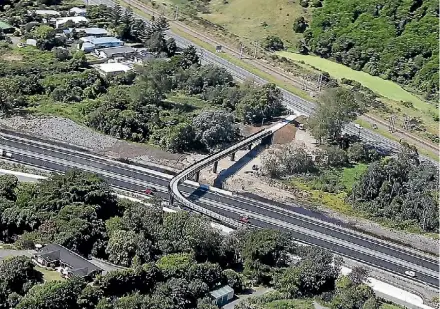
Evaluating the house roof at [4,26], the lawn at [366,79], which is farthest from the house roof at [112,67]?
the lawn at [366,79]

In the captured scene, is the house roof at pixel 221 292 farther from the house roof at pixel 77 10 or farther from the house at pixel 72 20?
the house roof at pixel 77 10

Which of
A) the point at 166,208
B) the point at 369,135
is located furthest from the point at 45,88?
the point at 369,135

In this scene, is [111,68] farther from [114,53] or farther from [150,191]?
[150,191]

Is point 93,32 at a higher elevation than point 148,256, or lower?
higher

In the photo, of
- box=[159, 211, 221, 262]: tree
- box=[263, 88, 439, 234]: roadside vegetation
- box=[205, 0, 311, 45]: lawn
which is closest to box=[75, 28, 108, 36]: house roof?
box=[205, 0, 311, 45]: lawn

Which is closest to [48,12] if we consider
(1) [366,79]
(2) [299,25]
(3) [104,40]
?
(3) [104,40]

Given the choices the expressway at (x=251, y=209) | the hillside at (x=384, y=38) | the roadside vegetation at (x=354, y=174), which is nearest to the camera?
the expressway at (x=251, y=209)
